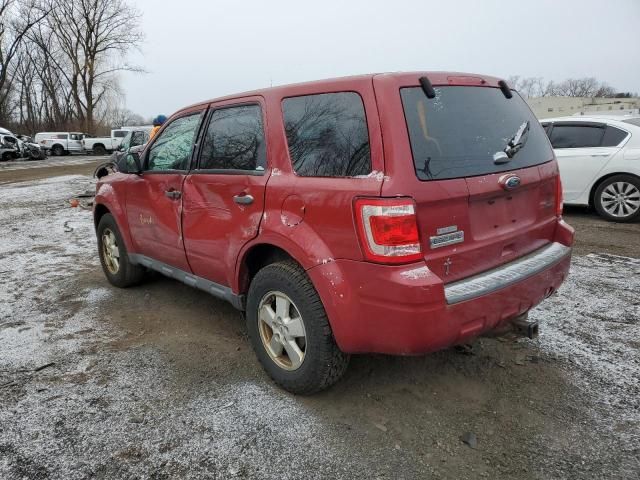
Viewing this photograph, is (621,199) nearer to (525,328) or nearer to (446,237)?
(525,328)

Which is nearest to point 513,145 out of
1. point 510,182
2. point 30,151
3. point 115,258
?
point 510,182

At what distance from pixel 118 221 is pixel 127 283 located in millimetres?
664

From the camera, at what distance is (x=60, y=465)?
235 cm

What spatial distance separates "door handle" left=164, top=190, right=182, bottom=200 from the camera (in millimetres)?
3646

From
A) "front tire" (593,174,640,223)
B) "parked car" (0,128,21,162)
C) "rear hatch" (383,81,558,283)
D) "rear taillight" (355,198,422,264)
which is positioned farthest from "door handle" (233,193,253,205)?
"parked car" (0,128,21,162)

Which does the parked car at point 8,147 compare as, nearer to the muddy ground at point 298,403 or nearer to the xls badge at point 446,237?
the muddy ground at point 298,403

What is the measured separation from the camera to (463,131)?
2576 millimetres

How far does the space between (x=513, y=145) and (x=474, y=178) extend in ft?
1.47

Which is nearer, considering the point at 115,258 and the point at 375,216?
the point at 375,216

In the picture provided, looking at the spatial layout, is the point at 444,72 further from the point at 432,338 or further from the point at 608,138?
the point at 608,138

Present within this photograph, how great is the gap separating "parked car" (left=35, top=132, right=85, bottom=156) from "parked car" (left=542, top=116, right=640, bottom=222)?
3687 centimetres

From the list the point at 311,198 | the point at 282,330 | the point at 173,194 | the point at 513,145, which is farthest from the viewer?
the point at 173,194

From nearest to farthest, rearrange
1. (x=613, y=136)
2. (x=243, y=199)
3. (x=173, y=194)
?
(x=243, y=199) → (x=173, y=194) → (x=613, y=136)

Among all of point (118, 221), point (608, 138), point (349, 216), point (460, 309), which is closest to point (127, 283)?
point (118, 221)
